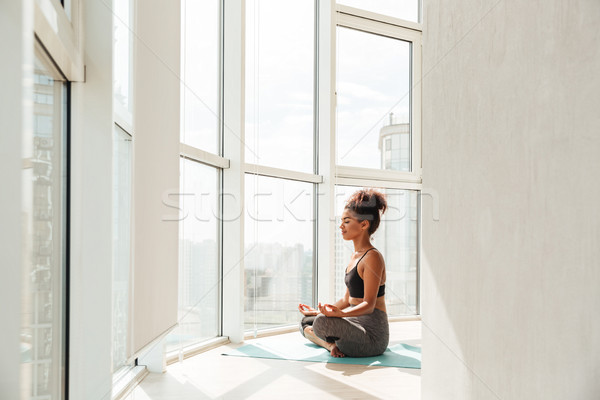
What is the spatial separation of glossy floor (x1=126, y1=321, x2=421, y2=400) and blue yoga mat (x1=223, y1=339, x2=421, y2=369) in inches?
3.0

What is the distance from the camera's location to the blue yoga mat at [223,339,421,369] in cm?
247

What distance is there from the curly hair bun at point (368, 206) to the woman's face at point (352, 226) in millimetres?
27

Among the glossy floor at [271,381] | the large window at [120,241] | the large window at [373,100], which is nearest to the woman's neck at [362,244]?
the glossy floor at [271,381]

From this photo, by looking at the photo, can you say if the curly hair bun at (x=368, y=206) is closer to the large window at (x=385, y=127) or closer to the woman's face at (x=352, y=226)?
the woman's face at (x=352, y=226)

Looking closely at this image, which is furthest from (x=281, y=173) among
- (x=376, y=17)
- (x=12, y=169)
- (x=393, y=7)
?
(x=12, y=169)

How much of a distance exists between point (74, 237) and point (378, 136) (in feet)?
9.90

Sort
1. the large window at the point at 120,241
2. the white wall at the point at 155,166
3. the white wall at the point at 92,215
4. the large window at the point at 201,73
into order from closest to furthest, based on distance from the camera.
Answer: the white wall at the point at 92,215 < the white wall at the point at 155,166 < the large window at the point at 120,241 < the large window at the point at 201,73

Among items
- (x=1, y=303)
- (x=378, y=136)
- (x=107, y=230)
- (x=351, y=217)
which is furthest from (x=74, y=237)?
(x=378, y=136)

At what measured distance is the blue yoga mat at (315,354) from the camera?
2467mm

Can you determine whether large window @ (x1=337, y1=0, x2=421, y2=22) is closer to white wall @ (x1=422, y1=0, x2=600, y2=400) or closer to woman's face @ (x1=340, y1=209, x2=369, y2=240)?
woman's face @ (x1=340, y1=209, x2=369, y2=240)

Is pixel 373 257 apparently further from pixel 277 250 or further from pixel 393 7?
pixel 393 7

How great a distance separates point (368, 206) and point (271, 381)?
120cm

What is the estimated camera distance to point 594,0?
1.09m

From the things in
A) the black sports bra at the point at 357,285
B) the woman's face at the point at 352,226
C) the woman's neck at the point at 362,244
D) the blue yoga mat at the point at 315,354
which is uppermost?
the woman's face at the point at 352,226
